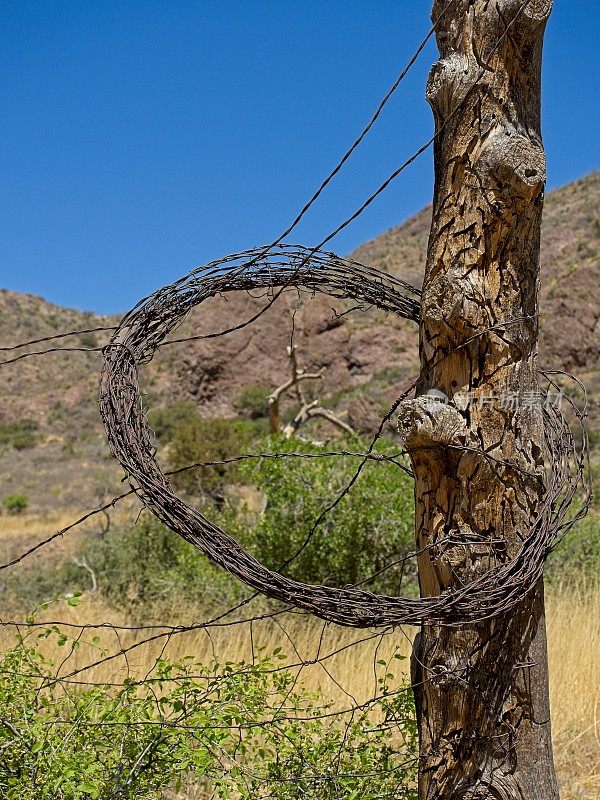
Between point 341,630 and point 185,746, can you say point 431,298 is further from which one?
point 341,630

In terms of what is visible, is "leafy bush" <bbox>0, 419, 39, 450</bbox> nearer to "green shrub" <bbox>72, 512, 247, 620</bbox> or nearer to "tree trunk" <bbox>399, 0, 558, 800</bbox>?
"green shrub" <bbox>72, 512, 247, 620</bbox>

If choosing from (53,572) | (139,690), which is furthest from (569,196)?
(139,690)

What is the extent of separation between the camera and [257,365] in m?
30.5

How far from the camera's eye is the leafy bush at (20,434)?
106 feet

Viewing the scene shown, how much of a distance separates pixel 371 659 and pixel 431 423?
115 inches

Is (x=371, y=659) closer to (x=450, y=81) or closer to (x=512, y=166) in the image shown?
(x=512, y=166)

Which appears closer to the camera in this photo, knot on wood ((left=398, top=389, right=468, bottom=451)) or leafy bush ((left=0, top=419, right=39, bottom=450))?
knot on wood ((left=398, top=389, right=468, bottom=451))

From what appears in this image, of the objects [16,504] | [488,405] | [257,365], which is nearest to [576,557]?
[488,405]

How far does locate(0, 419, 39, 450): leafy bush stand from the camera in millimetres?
32281

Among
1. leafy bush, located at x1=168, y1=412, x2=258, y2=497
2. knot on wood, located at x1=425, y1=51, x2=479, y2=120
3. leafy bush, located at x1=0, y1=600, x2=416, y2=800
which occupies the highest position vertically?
leafy bush, located at x1=168, y1=412, x2=258, y2=497

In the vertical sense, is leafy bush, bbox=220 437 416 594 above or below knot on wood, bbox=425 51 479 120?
below

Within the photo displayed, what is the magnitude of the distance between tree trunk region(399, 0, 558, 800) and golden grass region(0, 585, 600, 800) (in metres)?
0.91

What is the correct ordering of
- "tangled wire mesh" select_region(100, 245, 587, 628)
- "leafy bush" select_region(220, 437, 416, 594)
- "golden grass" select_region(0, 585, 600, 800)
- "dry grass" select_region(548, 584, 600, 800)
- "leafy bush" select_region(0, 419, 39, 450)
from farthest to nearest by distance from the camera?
"leafy bush" select_region(0, 419, 39, 450)
"leafy bush" select_region(220, 437, 416, 594)
"golden grass" select_region(0, 585, 600, 800)
"dry grass" select_region(548, 584, 600, 800)
"tangled wire mesh" select_region(100, 245, 587, 628)

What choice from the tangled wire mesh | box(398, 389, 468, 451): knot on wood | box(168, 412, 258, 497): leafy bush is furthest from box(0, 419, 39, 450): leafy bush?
box(398, 389, 468, 451): knot on wood
